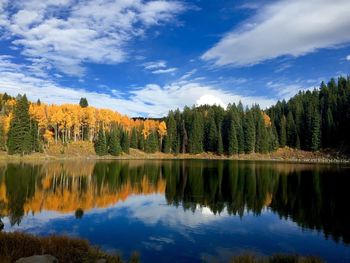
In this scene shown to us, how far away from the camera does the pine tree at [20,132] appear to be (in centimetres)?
10312

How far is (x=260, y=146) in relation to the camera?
453ft

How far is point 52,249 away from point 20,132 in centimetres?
9893

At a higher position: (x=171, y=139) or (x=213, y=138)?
(x=213, y=138)

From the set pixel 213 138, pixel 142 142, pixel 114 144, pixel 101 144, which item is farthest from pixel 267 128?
pixel 101 144

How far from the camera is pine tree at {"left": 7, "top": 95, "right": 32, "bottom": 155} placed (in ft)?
338

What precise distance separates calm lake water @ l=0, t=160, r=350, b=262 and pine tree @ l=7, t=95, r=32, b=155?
61843mm

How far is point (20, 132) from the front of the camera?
4080 inches

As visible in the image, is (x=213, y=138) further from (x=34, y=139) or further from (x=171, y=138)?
(x=34, y=139)

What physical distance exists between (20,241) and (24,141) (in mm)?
98961

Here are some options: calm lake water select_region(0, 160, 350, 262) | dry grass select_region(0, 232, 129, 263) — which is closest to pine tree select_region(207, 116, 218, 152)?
calm lake water select_region(0, 160, 350, 262)

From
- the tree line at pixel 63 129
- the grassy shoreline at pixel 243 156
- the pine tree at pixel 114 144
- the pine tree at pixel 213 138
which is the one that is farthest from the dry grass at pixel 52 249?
the pine tree at pixel 213 138

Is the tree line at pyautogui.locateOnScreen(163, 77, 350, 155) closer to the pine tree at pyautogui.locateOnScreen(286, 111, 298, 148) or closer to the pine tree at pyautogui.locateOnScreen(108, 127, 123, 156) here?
the pine tree at pyautogui.locateOnScreen(286, 111, 298, 148)

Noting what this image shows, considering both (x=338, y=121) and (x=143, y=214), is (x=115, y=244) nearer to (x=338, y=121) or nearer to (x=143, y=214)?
(x=143, y=214)

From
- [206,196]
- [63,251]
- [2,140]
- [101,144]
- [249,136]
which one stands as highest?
[249,136]
